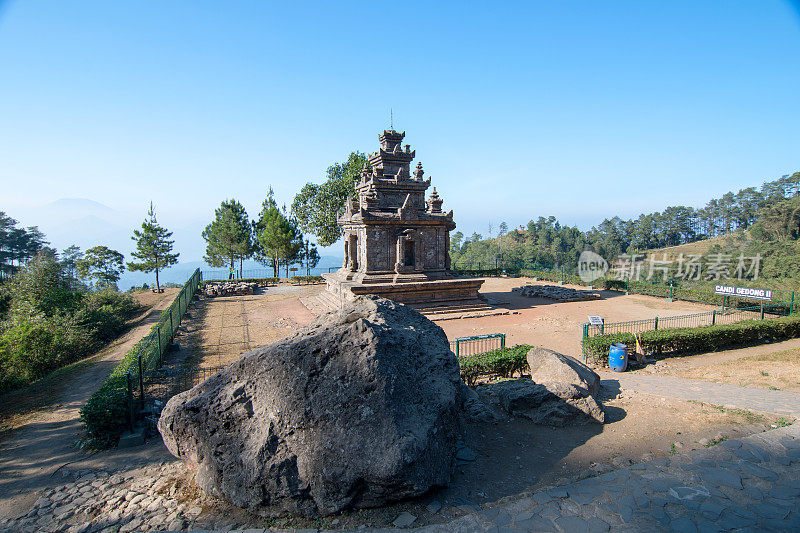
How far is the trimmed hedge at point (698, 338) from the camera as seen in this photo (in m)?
13.0

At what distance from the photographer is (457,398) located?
6102 millimetres

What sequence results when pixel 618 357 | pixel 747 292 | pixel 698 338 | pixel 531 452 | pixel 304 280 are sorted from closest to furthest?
pixel 531 452
pixel 618 357
pixel 698 338
pixel 747 292
pixel 304 280

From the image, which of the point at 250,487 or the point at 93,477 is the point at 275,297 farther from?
the point at 250,487

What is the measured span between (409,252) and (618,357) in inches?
475

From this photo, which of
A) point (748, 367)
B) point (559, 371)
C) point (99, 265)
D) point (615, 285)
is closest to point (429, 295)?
point (559, 371)

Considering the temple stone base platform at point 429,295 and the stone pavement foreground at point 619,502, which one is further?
the temple stone base platform at point 429,295

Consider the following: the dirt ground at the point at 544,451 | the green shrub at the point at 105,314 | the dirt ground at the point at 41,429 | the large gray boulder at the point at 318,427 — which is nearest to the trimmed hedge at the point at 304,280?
the green shrub at the point at 105,314

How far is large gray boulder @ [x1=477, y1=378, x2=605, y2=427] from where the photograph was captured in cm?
755

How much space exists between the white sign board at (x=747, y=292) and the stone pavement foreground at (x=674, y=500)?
51.8 feet

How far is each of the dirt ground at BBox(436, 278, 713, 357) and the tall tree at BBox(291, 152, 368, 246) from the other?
16.2 metres

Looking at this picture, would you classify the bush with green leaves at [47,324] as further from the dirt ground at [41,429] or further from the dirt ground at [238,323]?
the dirt ground at [238,323]

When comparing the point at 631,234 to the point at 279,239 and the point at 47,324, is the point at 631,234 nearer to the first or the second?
the point at 279,239

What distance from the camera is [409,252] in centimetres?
2198

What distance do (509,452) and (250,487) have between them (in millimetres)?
4010
